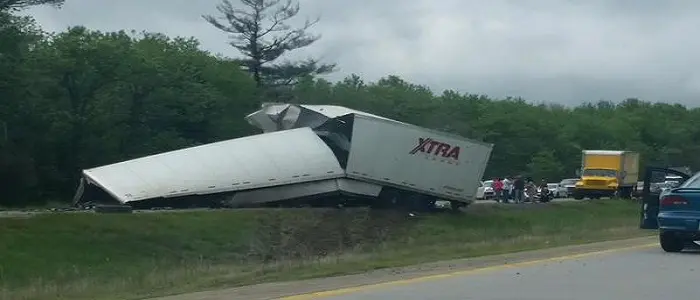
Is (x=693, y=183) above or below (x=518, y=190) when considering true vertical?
above

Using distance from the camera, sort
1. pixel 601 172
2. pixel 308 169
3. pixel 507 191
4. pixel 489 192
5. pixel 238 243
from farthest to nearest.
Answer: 1. pixel 489 192
2. pixel 601 172
3. pixel 507 191
4. pixel 308 169
5. pixel 238 243

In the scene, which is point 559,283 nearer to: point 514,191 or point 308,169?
point 308,169

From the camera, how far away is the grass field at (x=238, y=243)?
20.8m

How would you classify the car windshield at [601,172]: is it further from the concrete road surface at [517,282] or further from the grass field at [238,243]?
the concrete road surface at [517,282]

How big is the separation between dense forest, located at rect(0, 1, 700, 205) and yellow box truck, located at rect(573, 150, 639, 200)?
20242 millimetres

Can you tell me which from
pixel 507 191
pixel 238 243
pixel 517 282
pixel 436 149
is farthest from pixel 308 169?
pixel 517 282

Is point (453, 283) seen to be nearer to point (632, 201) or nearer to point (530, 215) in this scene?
point (530, 215)

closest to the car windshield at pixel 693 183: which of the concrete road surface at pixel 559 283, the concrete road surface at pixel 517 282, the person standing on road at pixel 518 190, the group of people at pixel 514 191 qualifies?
the concrete road surface at pixel 517 282

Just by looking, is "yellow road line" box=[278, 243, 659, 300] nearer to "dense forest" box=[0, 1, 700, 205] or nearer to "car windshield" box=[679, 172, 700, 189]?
"car windshield" box=[679, 172, 700, 189]

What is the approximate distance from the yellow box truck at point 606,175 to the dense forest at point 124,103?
20242 mm

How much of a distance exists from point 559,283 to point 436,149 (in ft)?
95.8

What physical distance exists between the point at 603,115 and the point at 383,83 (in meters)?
39.1

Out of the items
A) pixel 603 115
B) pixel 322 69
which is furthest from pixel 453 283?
pixel 603 115

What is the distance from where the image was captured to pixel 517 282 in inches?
617
